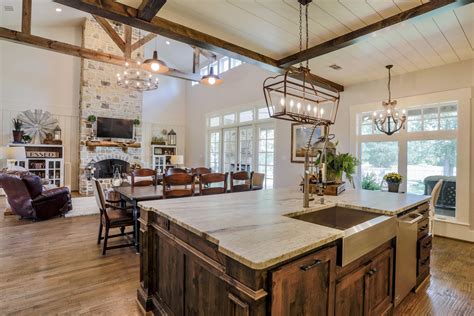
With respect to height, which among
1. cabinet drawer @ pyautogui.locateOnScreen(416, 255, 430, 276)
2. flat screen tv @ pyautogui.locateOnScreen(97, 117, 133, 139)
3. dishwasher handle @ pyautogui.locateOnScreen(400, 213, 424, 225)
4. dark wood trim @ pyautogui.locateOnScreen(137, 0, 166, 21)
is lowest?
cabinet drawer @ pyautogui.locateOnScreen(416, 255, 430, 276)

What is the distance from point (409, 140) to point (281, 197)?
11.1 feet

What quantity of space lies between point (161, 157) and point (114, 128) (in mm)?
2112

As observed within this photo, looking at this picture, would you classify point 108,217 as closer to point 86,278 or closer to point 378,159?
point 86,278

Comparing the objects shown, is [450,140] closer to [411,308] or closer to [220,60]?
[411,308]

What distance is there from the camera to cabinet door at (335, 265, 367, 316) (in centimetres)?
148

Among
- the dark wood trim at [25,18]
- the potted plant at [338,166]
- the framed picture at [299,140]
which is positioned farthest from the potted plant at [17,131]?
the potted plant at [338,166]

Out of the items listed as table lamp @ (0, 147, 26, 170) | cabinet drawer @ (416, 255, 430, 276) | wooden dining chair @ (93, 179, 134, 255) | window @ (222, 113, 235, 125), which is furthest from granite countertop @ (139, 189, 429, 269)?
table lamp @ (0, 147, 26, 170)

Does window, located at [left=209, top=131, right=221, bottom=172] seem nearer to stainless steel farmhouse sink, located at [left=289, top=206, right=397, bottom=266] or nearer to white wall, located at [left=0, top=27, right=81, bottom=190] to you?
white wall, located at [left=0, top=27, right=81, bottom=190]

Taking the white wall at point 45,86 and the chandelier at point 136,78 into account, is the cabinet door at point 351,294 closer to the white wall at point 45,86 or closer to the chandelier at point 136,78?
the chandelier at point 136,78

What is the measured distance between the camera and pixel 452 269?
9.74 feet

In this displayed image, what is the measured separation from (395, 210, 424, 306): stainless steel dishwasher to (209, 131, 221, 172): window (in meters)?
6.93

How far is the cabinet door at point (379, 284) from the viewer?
5.70ft

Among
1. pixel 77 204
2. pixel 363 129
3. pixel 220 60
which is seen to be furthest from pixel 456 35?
pixel 77 204

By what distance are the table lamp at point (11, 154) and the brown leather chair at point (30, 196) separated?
1935mm
